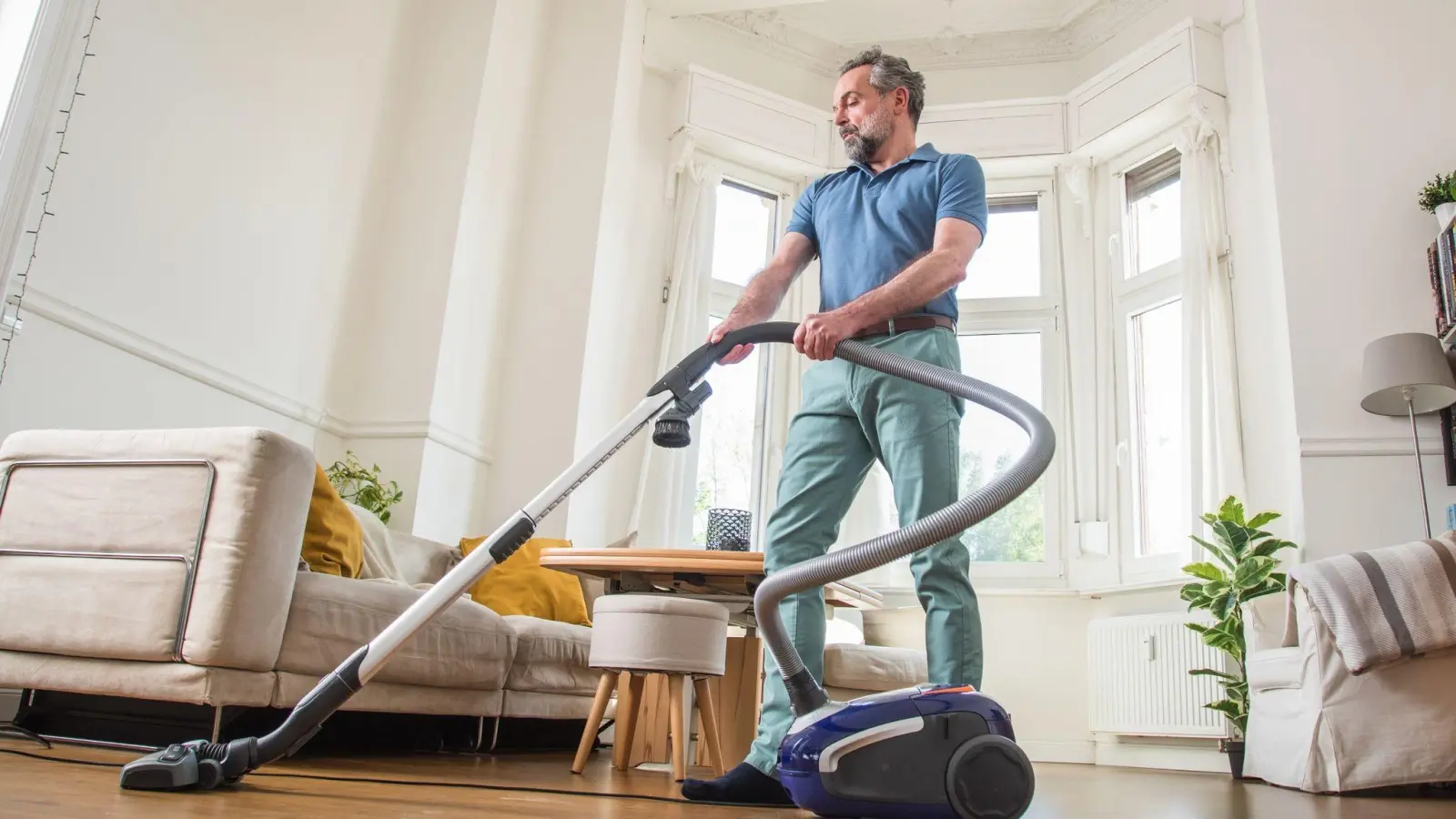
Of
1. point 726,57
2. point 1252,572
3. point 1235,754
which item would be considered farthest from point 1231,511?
point 726,57

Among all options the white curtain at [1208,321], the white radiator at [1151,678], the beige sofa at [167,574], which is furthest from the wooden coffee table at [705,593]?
the white curtain at [1208,321]

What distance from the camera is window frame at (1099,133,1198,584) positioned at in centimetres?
433

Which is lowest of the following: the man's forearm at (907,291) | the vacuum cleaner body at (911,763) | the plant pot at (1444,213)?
the vacuum cleaner body at (911,763)

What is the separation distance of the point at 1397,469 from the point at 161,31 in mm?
4241

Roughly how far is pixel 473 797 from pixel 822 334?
0.79 metres

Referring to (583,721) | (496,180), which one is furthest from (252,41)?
(583,721)

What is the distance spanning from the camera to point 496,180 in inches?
175

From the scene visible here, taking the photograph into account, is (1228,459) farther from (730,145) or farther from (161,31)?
(161,31)

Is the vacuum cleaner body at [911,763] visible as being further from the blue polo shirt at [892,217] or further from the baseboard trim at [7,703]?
the baseboard trim at [7,703]

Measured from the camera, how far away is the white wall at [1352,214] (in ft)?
12.0

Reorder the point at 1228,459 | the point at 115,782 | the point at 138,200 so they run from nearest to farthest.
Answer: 1. the point at 115,782
2. the point at 138,200
3. the point at 1228,459

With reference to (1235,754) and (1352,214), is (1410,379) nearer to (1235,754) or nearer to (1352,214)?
(1352,214)

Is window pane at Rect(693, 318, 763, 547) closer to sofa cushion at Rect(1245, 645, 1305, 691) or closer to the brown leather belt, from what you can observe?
sofa cushion at Rect(1245, 645, 1305, 691)

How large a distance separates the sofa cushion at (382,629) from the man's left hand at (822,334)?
2.63ft
